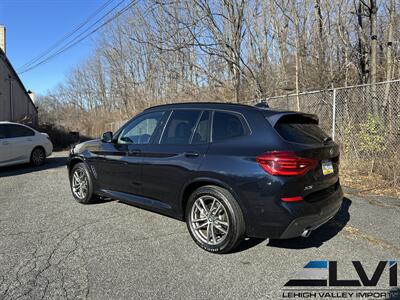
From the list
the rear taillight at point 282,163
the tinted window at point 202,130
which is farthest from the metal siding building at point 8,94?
the rear taillight at point 282,163

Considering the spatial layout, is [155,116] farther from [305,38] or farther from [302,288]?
[305,38]

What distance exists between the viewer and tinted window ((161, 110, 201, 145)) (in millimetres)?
4387

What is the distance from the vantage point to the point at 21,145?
10898 millimetres

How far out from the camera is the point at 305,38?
12.5 m

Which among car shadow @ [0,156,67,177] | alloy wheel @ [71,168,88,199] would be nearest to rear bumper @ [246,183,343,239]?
alloy wheel @ [71,168,88,199]

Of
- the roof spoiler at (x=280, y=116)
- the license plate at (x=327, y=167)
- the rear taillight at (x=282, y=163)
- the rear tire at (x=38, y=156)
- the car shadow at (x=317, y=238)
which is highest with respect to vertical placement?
the roof spoiler at (x=280, y=116)

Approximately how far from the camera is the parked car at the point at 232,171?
3.48 m

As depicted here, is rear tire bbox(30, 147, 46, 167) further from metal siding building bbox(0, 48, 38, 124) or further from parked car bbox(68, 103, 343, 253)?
metal siding building bbox(0, 48, 38, 124)

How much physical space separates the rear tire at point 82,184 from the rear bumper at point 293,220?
3.37 metres

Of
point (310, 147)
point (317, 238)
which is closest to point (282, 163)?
point (310, 147)

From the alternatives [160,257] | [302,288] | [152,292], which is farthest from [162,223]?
[302,288]

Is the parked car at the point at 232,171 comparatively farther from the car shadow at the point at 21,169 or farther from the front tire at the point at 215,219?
the car shadow at the point at 21,169

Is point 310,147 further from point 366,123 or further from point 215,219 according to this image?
point 366,123

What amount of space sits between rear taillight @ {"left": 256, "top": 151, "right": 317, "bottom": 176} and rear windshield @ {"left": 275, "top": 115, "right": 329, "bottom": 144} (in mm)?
260
